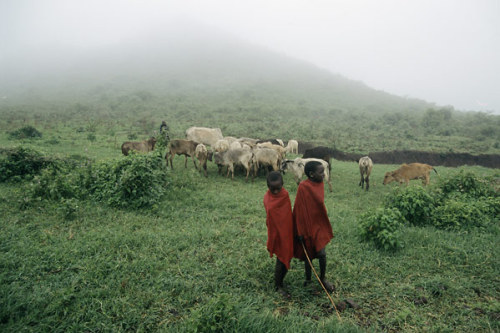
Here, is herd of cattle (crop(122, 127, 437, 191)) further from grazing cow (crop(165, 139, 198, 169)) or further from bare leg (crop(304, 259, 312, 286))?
bare leg (crop(304, 259, 312, 286))

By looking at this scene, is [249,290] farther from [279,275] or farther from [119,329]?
[119,329]

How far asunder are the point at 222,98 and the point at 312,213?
145 ft

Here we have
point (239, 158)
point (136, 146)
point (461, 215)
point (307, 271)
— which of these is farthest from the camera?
point (136, 146)

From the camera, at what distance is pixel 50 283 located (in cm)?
382

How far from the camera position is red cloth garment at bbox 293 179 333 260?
12.7 ft

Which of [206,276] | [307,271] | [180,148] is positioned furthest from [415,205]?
[180,148]

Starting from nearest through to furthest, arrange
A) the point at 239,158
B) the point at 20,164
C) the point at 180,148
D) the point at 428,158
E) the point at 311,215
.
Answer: the point at 311,215, the point at 20,164, the point at 239,158, the point at 180,148, the point at 428,158

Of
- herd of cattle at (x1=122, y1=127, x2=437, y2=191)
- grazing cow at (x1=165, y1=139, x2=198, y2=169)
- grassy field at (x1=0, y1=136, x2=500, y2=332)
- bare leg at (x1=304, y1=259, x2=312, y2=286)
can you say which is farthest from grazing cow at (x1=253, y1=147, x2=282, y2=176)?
bare leg at (x1=304, y1=259, x2=312, y2=286)

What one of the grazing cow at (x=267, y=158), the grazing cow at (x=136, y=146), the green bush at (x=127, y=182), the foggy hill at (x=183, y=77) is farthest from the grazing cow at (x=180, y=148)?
the foggy hill at (x=183, y=77)

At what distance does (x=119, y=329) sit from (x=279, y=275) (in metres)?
2.18

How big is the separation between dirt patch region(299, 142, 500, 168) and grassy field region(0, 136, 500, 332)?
Answer: 40.3ft

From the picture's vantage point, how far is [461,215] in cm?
632

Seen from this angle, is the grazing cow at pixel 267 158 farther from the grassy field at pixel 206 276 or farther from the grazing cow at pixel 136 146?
the grazing cow at pixel 136 146

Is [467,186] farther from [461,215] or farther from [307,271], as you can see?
[307,271]
